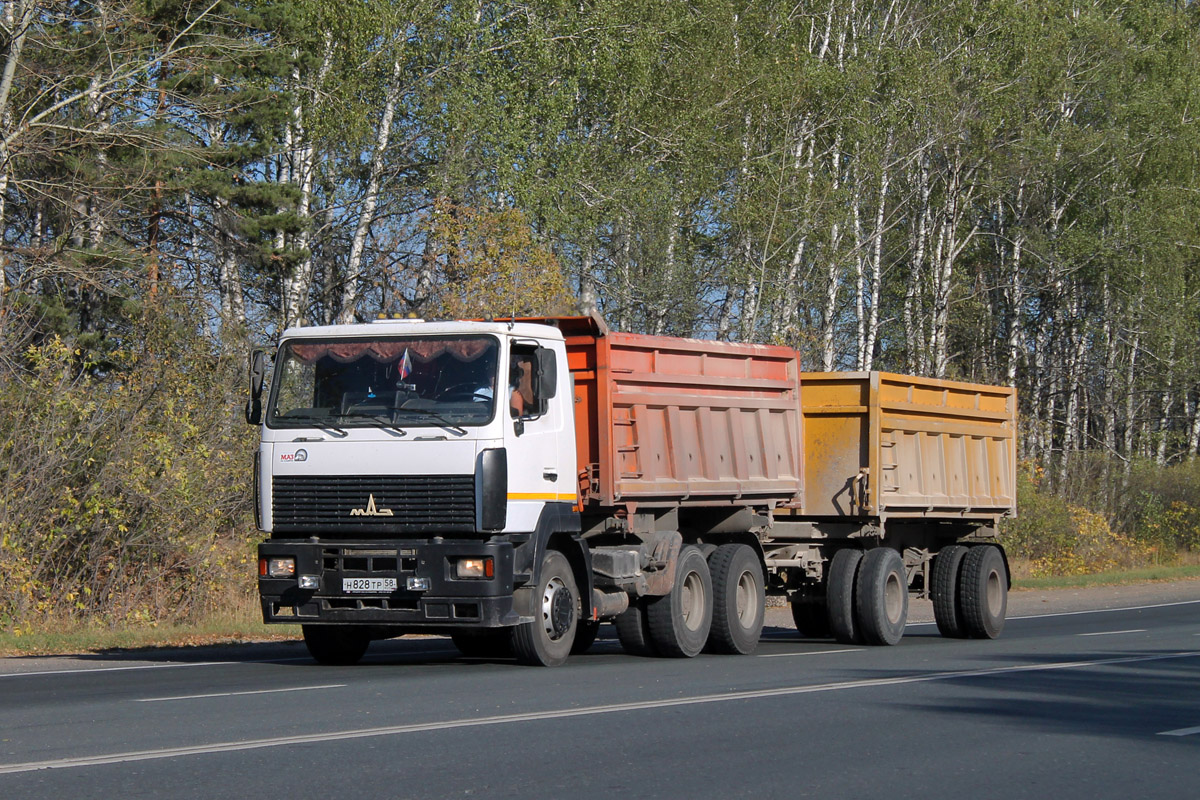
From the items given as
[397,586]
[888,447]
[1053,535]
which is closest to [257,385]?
[397,586]

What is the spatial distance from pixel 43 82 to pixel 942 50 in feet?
82.9

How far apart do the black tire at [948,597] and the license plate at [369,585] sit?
8.53 m

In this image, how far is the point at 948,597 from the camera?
62.1ft

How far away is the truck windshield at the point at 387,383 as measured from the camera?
12930 millimetres

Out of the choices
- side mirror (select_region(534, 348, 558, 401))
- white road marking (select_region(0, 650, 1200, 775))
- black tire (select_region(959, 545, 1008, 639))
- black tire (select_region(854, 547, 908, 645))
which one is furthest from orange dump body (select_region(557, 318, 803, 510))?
black tire (select_region(959, 545, 1008, 639))

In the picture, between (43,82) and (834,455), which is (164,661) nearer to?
(834,455)

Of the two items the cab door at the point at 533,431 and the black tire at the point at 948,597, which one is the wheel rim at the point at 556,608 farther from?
the black tire at the point at 948,597

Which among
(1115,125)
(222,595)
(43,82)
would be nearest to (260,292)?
(43,82)

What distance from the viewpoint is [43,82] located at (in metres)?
24.0

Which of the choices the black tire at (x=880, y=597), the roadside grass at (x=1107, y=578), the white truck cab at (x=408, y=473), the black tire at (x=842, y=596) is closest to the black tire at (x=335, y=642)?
the white truck cab at (x=408, y=473)

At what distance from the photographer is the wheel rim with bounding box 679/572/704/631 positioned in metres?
15.1

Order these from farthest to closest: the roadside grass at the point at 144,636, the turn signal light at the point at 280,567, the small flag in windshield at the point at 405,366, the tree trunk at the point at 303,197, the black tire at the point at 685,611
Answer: the tree trunk at the point at 303,197, the roadside grass at the point at 144,636, the black tire at the point at 685,611, the small flag in windshield at the point at 405,366, the turn signal light at the point at 280,567

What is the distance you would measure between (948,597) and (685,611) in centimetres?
511

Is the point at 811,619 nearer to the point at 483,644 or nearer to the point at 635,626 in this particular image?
the point at 635,626
